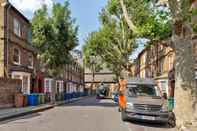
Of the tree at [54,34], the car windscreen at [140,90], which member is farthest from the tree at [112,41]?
the car windscreen at [140,90]

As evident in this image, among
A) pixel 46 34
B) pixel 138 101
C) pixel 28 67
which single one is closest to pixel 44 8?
pixel 46 34

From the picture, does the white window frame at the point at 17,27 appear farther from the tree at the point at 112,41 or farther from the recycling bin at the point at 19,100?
the tree at the point at 112,41

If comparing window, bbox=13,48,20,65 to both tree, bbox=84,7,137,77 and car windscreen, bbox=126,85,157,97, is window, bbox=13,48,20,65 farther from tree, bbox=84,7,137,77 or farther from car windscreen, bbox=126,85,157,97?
car windscreen, bbox=126,85,157,97

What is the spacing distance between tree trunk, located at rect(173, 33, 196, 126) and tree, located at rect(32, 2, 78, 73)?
2208 cm

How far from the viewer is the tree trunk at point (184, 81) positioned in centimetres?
1182

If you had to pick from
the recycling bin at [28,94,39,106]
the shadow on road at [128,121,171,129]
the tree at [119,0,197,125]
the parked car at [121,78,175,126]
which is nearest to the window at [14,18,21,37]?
the recycling bin at [28,94,39,106]

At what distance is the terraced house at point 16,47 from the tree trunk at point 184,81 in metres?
20.3

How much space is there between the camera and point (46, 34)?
33.2 meters

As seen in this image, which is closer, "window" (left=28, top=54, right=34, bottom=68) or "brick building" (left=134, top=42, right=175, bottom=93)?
"window" (left=28, top=54, right=34, bottom=68)

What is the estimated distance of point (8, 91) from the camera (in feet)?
88.5

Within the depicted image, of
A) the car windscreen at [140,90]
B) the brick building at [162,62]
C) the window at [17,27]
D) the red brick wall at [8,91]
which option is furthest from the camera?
the brick building at [162,62]

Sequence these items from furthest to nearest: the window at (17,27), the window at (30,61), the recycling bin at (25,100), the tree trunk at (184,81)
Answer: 1. the window at (30,61)
2. the window at (17,27)
3. the recycling bin at (25,100)
4. the tree trunk at (184,81)

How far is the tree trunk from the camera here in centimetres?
1182

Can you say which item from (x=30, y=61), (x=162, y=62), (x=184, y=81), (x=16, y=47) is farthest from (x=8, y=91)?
(x=162, y=62)
